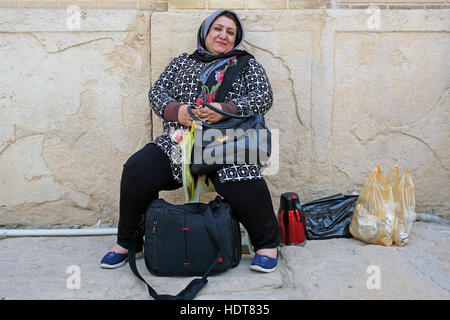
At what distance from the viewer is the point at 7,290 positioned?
184cm

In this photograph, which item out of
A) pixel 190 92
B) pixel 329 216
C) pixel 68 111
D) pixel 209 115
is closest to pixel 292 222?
pixel 329 216

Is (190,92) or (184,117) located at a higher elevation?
(190,92)

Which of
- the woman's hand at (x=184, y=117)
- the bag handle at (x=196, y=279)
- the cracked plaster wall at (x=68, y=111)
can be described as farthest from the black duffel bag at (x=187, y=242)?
the cracked plaster wall at (x=68, y=111)

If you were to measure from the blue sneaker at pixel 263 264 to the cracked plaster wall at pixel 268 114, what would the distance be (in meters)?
0.77

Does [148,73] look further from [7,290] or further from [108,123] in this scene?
[7,290]

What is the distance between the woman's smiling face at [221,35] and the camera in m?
2.36

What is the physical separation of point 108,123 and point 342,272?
5.78 feet

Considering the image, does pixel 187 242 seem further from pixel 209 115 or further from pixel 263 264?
pixel 209 115

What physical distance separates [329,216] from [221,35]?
130cm

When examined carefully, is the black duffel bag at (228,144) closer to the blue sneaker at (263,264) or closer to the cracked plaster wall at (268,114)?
the blue sneaker at (263,264)

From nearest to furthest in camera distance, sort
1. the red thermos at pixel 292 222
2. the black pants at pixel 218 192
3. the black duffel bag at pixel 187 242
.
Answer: the black duffel bag at pixel 187 242, the black pants at pixel 218 192, the red thermos at pixel 292 222

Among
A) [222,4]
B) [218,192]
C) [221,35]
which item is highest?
[222,4]

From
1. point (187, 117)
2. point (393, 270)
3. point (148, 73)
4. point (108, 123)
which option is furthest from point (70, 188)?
point (393, 270)

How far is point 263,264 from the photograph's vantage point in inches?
78.8
